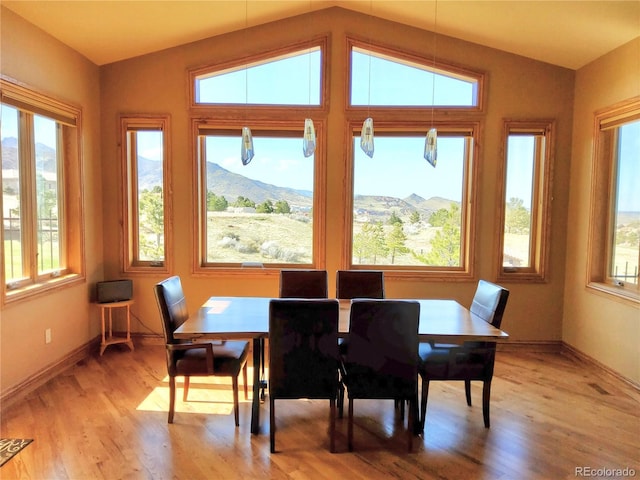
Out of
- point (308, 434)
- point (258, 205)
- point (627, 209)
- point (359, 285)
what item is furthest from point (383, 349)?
point (627, 209)

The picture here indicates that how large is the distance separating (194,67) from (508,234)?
3.69m

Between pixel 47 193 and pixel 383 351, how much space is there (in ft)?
10.2

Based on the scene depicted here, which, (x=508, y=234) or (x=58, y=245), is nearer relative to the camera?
(x=58, y=245)

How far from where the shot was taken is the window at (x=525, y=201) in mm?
4090

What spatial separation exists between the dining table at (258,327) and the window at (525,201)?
5.24ft

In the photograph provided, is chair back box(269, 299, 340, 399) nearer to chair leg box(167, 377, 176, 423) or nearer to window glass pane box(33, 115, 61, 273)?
chair leg box(167, 377, 176, 423)

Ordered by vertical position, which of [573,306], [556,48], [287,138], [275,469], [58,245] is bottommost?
[275,469]

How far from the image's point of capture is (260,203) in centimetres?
430

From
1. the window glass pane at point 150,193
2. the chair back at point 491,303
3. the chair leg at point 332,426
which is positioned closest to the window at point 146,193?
the window glass pane at point 150,193

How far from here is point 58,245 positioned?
3.66 metres

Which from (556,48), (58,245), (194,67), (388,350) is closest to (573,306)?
(556,48)

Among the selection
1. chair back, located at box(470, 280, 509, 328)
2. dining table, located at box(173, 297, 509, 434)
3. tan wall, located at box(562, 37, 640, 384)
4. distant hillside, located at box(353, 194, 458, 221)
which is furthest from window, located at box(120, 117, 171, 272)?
tan wall, located at box(562, 37, 640, 384)

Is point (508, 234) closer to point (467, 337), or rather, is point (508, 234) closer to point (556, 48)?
point (556, 48)

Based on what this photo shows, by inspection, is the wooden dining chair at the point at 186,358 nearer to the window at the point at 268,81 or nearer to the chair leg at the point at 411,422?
the chair leg at the point at 411,422
